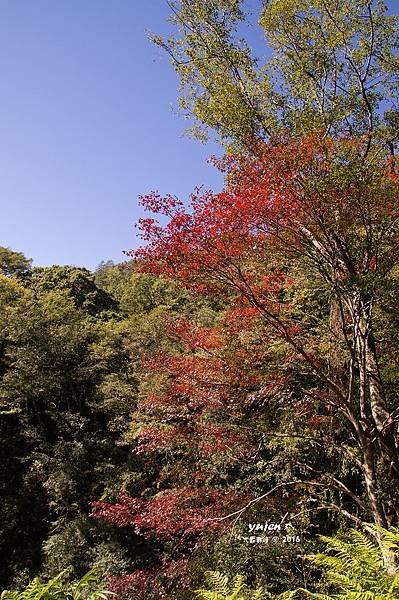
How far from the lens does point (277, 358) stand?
8.18 m

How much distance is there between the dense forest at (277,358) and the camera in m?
5.26

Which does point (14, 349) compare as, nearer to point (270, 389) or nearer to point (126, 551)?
point (126, 551)

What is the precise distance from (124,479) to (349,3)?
1327cm

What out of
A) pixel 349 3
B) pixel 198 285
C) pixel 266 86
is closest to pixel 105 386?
pixel 198 285

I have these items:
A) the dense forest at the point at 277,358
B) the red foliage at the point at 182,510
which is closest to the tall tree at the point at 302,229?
the dense forest at the point at 277,358

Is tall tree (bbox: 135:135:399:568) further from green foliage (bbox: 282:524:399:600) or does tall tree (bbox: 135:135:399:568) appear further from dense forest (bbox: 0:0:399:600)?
green foliage (bbox: 282:524:399:600)

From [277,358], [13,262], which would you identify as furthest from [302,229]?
[13,262]

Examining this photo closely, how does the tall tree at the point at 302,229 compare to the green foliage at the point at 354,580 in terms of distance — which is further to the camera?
the tall tree at the point at 302,229

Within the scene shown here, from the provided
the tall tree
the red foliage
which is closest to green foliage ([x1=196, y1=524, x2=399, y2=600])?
the tall tree

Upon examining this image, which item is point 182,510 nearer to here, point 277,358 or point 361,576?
point 277,358

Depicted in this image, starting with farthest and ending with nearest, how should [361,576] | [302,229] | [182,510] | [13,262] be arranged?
[13,262], [182,510], [302,229], [361,576]

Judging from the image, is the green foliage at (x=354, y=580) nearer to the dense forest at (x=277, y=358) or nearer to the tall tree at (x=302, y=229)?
the dense forest at (x=277, y=358)

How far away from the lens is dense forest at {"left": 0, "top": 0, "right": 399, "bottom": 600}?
17.3 feet

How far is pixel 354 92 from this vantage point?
6.97m
